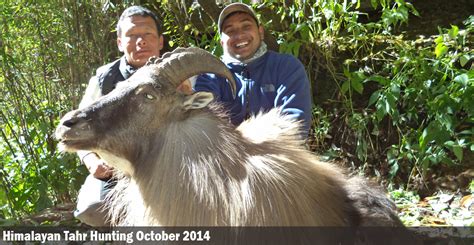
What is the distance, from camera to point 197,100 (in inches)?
118

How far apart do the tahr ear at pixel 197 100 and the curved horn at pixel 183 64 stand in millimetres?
123

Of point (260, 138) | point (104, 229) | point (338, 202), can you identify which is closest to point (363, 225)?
point (338, 202)

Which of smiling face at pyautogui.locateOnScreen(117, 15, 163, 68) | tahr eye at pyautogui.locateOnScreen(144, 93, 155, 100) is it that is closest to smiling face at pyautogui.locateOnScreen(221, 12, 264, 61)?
smiling face at pyautogui.locateOnScreen(117, 15, 163, 68)

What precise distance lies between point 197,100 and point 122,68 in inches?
44.9

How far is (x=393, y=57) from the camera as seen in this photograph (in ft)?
19.4

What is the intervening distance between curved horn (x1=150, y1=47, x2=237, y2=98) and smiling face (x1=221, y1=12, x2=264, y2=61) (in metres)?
0.86

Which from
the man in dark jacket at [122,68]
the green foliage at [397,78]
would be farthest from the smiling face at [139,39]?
the green foliage at [397,78]

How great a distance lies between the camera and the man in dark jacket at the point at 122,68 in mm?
3834

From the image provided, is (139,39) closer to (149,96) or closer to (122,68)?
(122,68)

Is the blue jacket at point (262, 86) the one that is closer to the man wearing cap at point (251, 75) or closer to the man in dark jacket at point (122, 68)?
the man wearing cap at point (251, 75)

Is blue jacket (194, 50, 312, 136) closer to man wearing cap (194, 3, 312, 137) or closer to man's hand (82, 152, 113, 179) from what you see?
man wearing cap (194, 3, 312, 137)

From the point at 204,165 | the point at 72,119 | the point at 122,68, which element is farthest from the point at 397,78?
the point at 72,119

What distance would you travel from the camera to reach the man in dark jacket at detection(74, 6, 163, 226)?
3.83 metres

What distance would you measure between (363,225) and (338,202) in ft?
0.59
